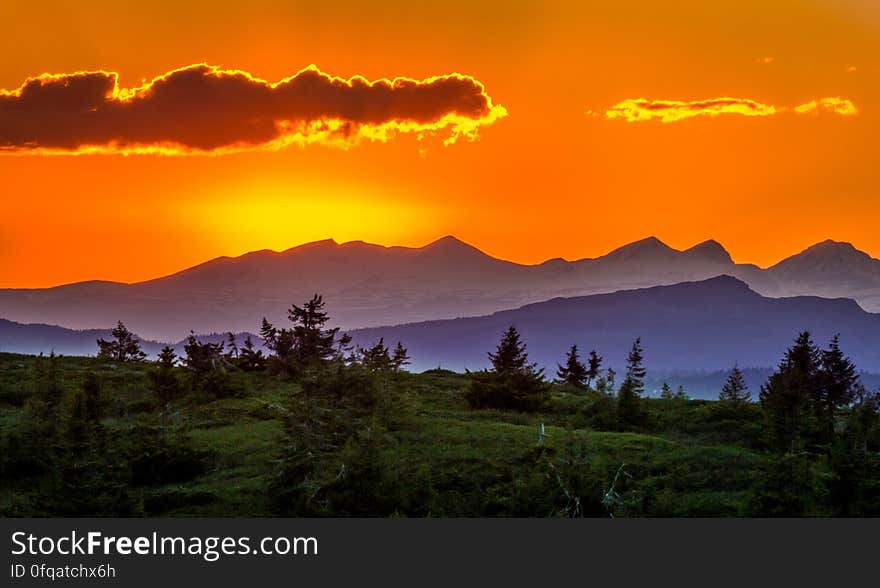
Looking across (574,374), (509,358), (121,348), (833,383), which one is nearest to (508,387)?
(509,358)

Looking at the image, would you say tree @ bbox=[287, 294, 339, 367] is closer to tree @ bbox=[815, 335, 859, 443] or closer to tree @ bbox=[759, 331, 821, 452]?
tree @ bbox=[759, 331, 821, 452]

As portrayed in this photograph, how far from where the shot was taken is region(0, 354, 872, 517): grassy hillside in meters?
37.9

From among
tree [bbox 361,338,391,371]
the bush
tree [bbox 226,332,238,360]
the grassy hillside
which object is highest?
tree [bbox 226,332,238,360]

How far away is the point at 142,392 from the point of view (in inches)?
2623

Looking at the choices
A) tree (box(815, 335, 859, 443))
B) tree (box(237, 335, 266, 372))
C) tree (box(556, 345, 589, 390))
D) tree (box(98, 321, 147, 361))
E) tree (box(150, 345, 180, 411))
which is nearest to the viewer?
tree (box(150, 345, 180, 411))

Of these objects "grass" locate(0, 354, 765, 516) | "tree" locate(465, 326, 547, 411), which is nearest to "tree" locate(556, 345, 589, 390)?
"tree" locate(465, 326, 547, 411)

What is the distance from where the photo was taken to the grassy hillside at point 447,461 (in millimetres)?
37875

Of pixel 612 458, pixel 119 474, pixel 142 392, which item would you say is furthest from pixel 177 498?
pixel 142 392

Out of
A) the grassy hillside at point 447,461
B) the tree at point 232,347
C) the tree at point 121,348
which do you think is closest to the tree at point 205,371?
the grassy hillside at point 447,461

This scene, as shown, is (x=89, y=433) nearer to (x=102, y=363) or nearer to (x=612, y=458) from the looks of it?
(x=612, y=458)

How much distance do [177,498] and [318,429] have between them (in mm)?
6658

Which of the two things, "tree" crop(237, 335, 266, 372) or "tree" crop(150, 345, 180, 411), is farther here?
"tree" crop(237, 335, 266, 372)

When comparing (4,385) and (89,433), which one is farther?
(4,385)

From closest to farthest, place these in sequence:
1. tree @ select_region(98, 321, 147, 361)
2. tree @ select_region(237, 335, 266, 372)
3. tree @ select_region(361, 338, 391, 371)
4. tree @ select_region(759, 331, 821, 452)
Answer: tree @ select_region(759, 331, 821, 452)
tree @ select_region(361, 338, 391, 371)
tree @ select_region(237, 335, 266, 372)
tree @ select_region(98, 321, 147, 361)
